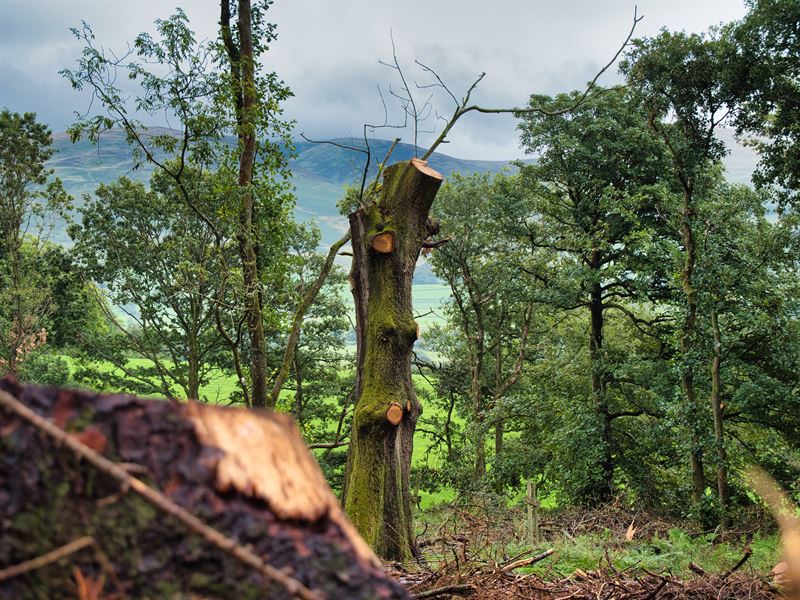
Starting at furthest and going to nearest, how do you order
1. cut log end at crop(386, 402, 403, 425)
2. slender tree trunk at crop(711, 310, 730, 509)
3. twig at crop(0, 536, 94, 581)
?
1. slender tree trunk at crop(711, 310, 730, 509)
2. cut log end at crop(386, 402, 403, 425)
3. twig at crop(0, 536, 94, 581)

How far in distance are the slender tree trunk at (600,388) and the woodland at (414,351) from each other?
4.8 inches

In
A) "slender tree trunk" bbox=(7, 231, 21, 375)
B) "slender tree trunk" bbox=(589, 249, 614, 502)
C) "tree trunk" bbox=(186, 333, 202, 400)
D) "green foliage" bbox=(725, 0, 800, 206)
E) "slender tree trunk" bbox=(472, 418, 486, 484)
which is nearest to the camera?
"green foliage" bbox=(725, 0, 800, 206)

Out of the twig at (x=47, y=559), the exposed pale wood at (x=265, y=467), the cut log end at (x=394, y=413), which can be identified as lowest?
the cut log end at (x=394, y=413)

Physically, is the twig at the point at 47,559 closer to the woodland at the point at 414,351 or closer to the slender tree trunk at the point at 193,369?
the woodland at the point at 414,351

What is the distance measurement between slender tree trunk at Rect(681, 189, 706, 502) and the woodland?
0.21ft

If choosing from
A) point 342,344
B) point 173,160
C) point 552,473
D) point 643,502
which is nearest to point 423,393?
point 342,344

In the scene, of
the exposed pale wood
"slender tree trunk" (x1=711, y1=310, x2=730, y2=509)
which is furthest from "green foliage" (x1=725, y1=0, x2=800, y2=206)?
the exposed pale wood

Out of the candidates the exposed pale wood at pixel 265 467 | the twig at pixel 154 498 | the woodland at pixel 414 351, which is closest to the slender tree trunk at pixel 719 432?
the woodland at pixel 414 351

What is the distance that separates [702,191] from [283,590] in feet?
51.2

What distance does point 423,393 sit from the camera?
25.5 metres

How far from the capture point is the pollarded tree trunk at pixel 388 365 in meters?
5.79

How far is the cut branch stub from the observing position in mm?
5938

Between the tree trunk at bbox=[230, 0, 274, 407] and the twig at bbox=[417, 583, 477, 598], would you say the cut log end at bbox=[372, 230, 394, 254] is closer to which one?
the twig at bbox=[417, 583, 477, 598]

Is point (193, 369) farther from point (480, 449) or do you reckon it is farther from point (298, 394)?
point (480, 449)
